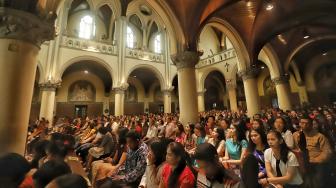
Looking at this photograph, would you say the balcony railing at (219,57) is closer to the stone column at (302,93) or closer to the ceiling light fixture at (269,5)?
the stone column at (302,93)

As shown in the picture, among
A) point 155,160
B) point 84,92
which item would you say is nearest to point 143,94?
point 84,92

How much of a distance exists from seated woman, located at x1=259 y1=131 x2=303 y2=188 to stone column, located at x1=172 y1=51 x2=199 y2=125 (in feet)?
15.1

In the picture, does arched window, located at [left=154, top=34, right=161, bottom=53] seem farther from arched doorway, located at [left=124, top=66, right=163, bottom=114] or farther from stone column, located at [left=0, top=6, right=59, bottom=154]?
stone column, located at [left=0, top=6, right=59, bottom=154]

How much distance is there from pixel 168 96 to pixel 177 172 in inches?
689

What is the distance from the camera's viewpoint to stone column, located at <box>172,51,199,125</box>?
7.29 metres

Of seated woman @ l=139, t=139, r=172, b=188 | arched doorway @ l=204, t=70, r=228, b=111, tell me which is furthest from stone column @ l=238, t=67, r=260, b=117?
arched doorway @ l=204, t=70, r=228, b=111

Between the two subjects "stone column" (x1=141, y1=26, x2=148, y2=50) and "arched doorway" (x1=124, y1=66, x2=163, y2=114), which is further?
"arched doorway" (x1=124, y1=66, x2=163, y2=114)

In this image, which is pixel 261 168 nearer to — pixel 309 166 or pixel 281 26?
pixel 309 166

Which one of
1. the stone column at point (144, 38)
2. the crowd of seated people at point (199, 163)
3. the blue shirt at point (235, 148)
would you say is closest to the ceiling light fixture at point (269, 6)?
the crowd of seated people at point (199, 163)

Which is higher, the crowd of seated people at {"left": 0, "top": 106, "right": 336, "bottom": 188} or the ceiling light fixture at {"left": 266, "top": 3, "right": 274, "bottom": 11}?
the ceiling light fixture at {"left": 266, "top": 3, "right": 274, "bottom": 11}

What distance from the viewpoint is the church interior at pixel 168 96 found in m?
2.48

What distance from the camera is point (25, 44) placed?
4.23 metres

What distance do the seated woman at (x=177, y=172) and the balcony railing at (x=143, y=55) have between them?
16.8 m

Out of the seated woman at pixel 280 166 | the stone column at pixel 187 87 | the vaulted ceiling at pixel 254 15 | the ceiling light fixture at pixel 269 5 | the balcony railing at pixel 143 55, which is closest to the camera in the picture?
the seated woman at pixel 280 166
